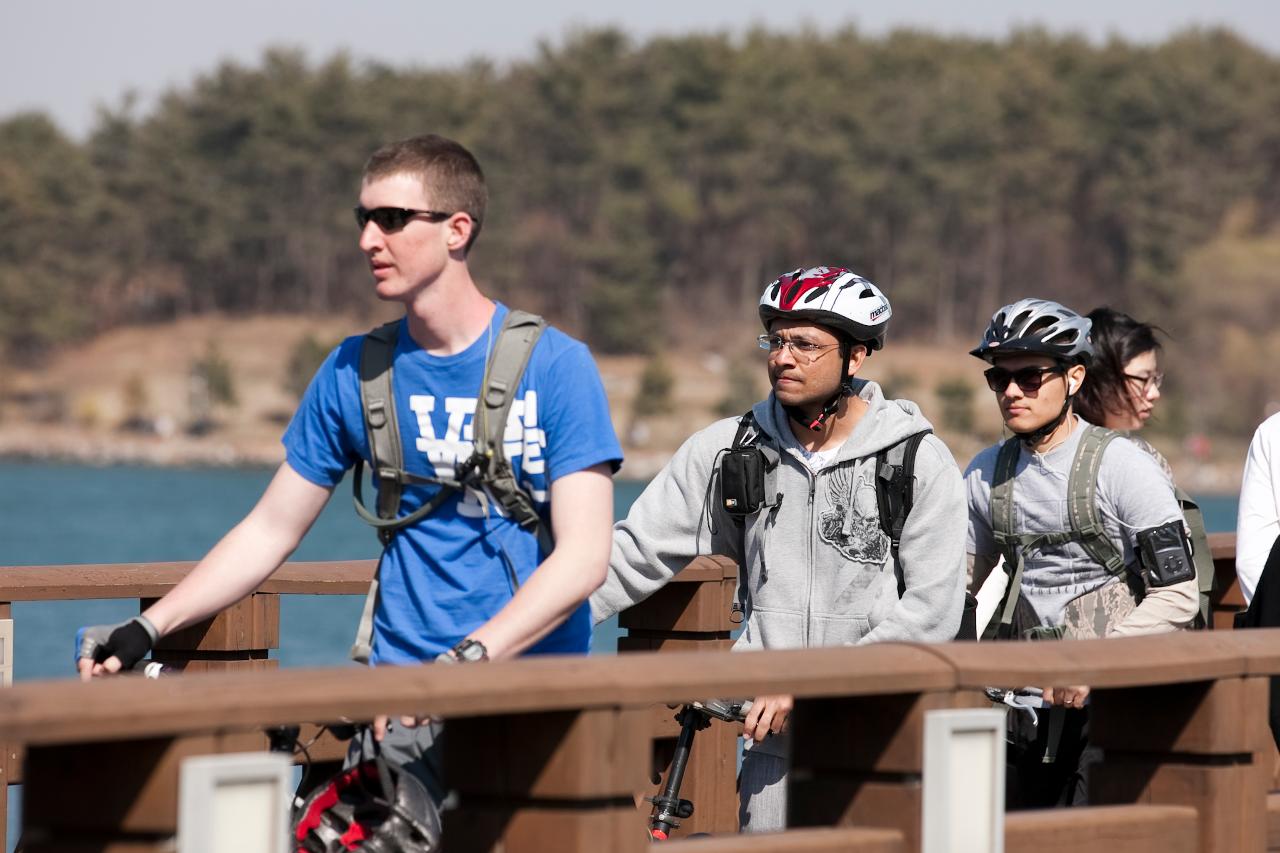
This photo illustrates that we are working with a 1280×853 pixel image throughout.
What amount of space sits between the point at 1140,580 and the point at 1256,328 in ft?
336

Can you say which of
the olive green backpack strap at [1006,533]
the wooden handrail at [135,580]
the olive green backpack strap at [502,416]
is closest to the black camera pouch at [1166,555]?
the olive green backpack strap at [1006,533]

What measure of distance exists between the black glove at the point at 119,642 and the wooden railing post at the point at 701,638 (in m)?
2.48

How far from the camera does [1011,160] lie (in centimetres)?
11169

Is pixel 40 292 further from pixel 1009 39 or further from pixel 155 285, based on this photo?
pixel 1009 39

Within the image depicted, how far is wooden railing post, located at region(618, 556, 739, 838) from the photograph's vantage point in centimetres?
669

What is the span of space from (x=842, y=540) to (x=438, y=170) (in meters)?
1.42

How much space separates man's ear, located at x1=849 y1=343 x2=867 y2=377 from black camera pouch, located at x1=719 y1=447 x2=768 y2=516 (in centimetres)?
32

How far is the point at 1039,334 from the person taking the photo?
590 cm

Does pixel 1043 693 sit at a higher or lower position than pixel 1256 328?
lower

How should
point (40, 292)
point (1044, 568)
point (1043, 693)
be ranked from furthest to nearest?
point (40, 292)
point (1044, 568)
point (1043, 693)

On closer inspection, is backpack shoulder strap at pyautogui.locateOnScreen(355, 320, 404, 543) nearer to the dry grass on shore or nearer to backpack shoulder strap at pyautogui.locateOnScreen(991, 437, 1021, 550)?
backpack shoulder strap at pyautogui.locateOnScreen(991, 437, 1021, 550)

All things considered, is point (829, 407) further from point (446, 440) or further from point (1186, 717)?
point (446, 440)

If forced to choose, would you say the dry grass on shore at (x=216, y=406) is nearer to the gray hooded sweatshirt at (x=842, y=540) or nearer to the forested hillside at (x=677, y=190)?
the forested hillside at (x=677, y=190)

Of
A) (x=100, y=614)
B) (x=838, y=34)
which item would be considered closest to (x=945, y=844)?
(x=100, y=614)
